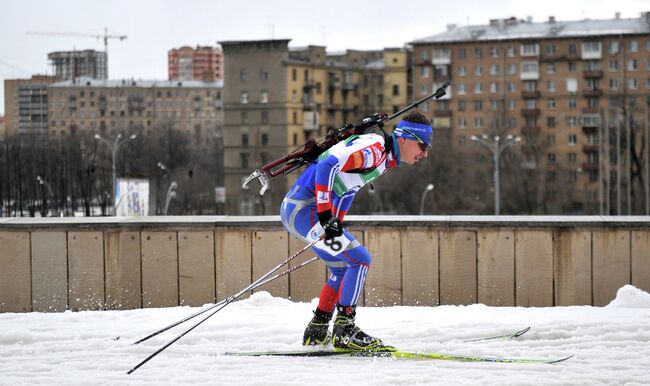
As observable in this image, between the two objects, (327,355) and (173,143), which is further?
(173,143)

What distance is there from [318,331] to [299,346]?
0.66 ft

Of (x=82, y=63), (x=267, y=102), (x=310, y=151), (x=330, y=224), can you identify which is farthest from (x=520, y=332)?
(x=82, y=63)

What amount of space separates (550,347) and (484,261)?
2.77 meters

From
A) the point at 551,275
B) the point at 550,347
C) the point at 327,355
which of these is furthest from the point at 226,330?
the point at 551,275

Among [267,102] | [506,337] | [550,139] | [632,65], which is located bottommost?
[506,337]

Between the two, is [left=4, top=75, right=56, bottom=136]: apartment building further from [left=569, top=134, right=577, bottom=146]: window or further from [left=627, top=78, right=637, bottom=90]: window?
[left=627, top=78, right=637, bottom=90]: window

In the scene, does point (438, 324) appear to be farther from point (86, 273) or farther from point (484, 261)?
point (86, 273)

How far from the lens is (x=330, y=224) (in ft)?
24.8

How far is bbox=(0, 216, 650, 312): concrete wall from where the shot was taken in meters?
10.8

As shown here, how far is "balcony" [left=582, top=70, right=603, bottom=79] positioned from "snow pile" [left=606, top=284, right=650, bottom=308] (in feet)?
333

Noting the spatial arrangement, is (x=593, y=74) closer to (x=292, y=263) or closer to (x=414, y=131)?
(x=292, y=263)

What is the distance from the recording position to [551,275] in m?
10.8

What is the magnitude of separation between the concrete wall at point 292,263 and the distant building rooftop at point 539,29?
100214 millimetres

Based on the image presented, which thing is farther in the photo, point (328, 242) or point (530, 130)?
point (530, 130)
